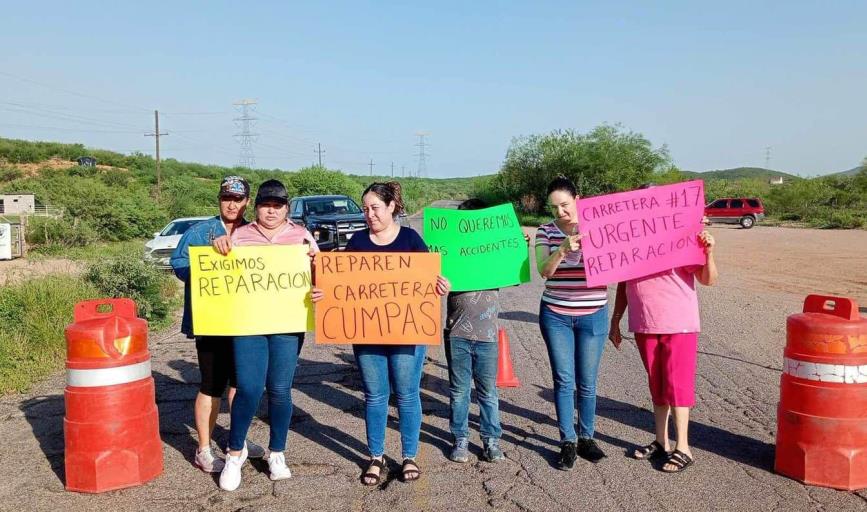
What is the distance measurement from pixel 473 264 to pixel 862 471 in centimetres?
269

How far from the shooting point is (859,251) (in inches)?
963

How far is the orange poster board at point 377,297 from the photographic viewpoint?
4.15 metres

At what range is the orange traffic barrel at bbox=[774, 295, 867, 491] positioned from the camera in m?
4.04

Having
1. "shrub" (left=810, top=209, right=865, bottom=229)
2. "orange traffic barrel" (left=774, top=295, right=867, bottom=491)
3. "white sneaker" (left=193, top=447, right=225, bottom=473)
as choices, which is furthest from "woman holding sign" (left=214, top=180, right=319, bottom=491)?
"shrub" (left=810, top=209, right=865, bottom=229)

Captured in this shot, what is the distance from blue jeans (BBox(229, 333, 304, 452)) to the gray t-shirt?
107 cm

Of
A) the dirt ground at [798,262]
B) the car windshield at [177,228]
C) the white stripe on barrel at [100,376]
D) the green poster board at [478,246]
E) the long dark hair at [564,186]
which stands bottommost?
the dirt ground at [798,262]

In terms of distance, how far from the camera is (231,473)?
4.14 m

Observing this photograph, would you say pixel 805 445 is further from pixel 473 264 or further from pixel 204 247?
pixel 204 247

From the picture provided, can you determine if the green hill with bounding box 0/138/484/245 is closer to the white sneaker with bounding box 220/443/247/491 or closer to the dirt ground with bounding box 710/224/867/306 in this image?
the dirt ground with bounding box 710/224/867/306

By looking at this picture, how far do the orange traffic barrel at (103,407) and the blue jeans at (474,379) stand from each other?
6.60 ft

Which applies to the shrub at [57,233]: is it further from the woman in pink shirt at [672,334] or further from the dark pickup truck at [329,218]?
the woman in pink shirt at [672,334]

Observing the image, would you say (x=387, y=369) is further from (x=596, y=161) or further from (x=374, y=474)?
(x=596, y=161)

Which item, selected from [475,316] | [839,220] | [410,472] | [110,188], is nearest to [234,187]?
[475,316]

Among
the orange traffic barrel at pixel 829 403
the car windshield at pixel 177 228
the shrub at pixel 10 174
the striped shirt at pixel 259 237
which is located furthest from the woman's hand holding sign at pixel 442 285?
the shrub at pixel 10 174
